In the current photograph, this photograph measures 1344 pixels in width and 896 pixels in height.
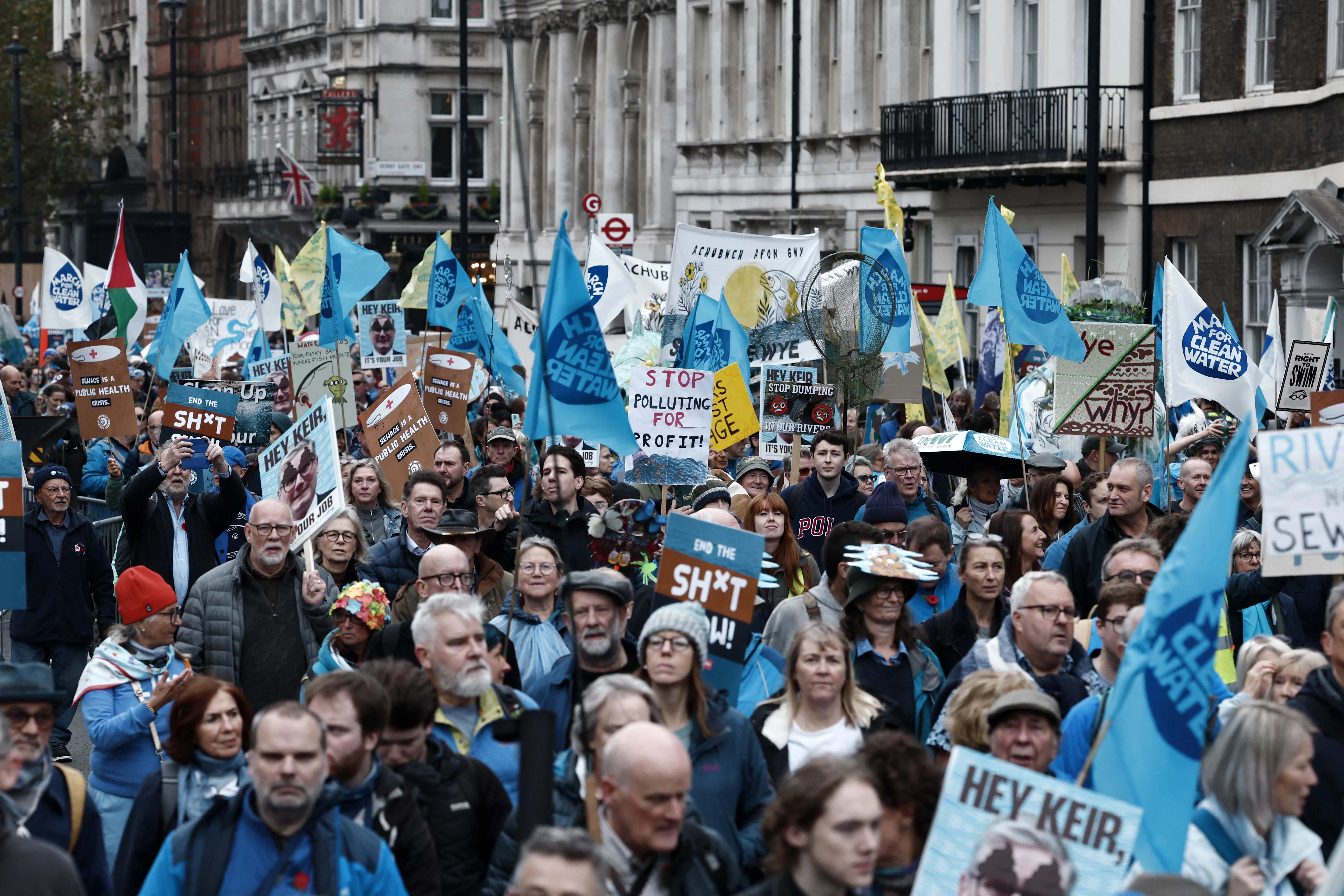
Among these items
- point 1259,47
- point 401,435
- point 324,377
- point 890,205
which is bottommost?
point 401,435

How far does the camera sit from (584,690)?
709 centimetres

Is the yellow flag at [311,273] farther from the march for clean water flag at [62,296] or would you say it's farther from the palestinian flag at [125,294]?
the march for clean water flag at [62,296]

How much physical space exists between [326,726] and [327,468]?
4.32 meters

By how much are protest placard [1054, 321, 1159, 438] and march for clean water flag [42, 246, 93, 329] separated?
1965cm

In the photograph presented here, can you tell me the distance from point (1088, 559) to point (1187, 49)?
59.9 ft

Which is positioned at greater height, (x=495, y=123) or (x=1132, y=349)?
(x=495, y=123)

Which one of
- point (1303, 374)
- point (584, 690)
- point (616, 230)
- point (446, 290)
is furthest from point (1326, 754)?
point (616, 230)

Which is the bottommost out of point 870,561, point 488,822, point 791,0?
point 488,822

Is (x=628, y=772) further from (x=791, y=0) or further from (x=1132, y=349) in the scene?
(x=791, y=0)

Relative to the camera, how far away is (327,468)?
10195 millimetres

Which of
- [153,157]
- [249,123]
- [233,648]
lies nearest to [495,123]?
[249,123]

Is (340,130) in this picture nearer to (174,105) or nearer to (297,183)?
(297,183)

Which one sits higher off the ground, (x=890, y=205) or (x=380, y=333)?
(x=890, y=205)

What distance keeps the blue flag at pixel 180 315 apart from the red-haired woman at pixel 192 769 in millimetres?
13789
